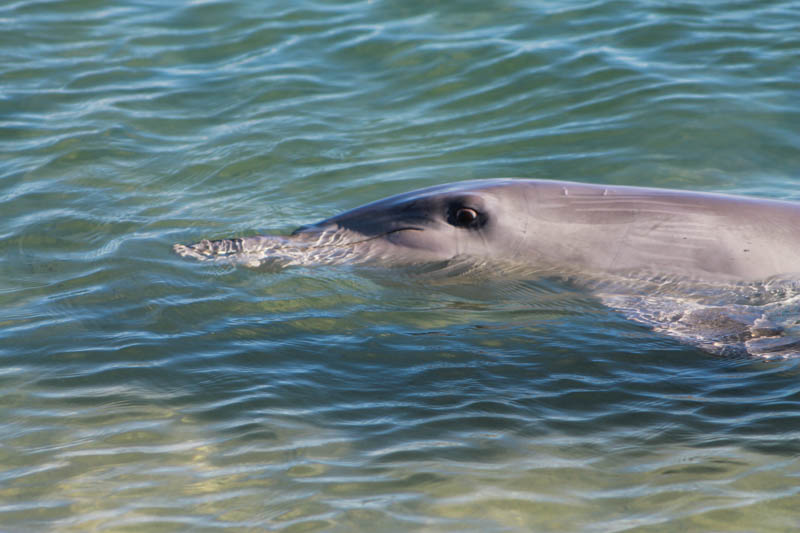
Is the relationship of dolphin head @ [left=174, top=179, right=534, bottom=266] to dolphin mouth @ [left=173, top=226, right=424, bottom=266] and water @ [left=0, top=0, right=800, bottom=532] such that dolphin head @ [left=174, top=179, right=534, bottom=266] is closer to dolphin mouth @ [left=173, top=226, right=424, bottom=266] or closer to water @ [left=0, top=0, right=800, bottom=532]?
dolphin mouth @ [left=173, top=226, right=424, bottom=266]

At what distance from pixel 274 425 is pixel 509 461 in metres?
1.42

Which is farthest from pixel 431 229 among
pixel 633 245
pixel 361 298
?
pixel 633 245

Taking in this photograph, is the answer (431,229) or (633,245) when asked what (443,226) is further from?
(633,245)

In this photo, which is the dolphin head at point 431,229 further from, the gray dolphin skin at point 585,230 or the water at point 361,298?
the water at point 361,298

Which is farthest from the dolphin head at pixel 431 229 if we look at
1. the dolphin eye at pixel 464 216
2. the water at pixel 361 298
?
the water at pixel 361 298

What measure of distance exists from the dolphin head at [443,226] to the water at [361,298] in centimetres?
25

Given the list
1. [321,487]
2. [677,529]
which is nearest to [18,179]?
[321,487]

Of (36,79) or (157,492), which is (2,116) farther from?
(157,492)

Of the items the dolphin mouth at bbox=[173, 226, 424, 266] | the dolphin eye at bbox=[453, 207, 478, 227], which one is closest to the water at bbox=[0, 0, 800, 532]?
the dolphin mouth at bbox=[173, 226, 424, 266]

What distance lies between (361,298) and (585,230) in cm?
177

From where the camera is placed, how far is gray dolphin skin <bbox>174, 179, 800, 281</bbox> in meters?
6.82

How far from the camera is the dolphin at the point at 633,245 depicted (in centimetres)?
671

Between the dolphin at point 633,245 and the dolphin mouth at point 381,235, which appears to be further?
the dolphin mouth at point 381,235

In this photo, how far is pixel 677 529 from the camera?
4.78 m
